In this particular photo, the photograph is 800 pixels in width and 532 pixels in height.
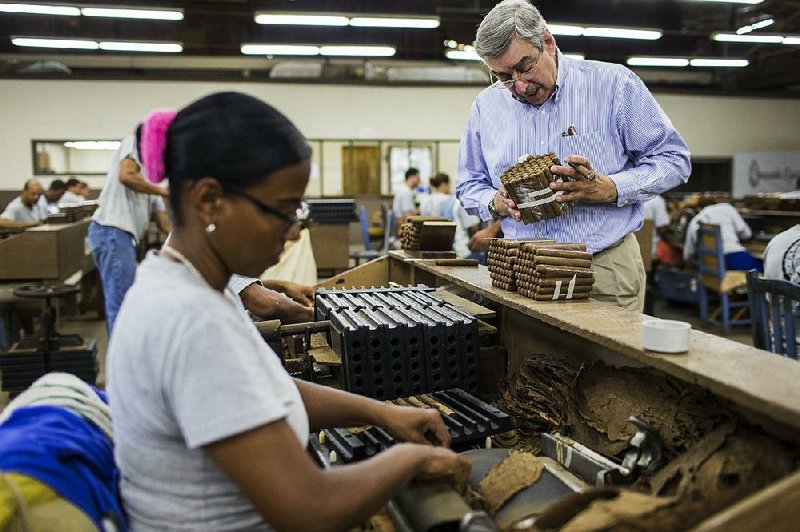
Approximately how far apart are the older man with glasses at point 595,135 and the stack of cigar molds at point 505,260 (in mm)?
200

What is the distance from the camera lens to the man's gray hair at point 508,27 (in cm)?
226

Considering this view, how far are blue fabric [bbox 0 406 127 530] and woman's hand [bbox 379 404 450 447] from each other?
554mm

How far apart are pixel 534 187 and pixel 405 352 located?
74 centimetres

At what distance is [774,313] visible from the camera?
2.70 meters

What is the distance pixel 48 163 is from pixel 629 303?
1288 cm

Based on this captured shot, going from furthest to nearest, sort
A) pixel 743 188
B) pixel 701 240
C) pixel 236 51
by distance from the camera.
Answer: pixel 743 188 < pixel 236 51 < pixel 701 240

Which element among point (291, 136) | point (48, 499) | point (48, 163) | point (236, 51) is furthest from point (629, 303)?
point (48, 163)

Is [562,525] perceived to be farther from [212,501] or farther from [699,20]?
[699,20]

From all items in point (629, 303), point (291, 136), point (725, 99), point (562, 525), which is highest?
point (725, 99)

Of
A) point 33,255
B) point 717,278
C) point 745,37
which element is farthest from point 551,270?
point 745,37

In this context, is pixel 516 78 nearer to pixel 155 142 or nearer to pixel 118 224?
pixel 155 142

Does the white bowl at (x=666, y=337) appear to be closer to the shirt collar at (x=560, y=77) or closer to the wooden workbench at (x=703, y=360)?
the wooden workbench at (x=703, y=360)

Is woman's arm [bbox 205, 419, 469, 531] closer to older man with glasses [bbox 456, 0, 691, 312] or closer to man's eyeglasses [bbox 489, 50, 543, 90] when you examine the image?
older man with glasses [bbox 456, 0, 691, 312]

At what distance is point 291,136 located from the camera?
1.13 metres
